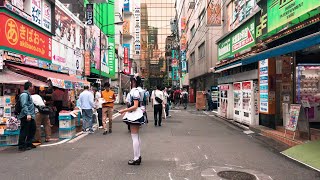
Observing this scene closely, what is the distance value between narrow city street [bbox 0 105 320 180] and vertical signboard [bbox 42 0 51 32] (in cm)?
776

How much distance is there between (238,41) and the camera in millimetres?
15789

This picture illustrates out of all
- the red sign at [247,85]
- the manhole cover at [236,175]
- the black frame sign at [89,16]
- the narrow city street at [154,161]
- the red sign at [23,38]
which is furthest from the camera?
the black frame sign at [89,16]

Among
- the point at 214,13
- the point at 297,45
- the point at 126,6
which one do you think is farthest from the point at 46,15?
the point at 126,6

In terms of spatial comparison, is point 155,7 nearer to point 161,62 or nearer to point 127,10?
point 161,62

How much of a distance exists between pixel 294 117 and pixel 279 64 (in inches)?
111

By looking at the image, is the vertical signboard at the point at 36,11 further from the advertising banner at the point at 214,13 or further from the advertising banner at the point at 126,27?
the advertising banner at the point at 126,27

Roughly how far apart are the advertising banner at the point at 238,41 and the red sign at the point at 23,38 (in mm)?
9166

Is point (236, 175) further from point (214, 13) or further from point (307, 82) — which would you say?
point (214, 13)

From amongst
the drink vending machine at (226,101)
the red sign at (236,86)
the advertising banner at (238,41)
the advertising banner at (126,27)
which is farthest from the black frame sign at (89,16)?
the advertising banner at (126,27)

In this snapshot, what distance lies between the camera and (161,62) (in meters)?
90.1

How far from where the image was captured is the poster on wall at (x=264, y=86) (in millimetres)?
11668

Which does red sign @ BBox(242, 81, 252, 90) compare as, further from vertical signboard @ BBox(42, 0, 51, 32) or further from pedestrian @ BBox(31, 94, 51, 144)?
vertical signboard @ BBox(42, 0, 51, 32)

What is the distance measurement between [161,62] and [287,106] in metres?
80.1

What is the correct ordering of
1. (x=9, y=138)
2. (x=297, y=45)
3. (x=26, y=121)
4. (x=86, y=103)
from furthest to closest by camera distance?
(x=86, y=103)
(x=9, y=138)
(x=26, y=121)
(x=297, y=45)
